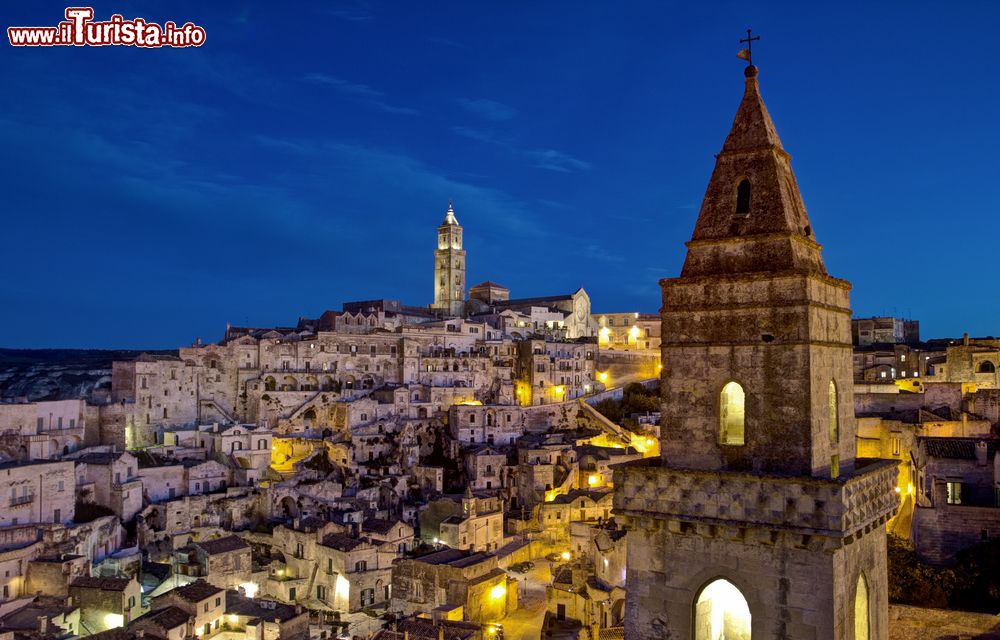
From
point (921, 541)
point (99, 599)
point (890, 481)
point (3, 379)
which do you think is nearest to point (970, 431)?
point (921, 541)

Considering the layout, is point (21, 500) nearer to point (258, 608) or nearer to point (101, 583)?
point (101, 583)

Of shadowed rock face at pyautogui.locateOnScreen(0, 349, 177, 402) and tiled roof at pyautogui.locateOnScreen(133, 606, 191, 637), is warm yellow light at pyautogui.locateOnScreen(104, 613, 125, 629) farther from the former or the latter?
shadowed rock face at pyautogui.locateOnScreen(0, 349, 177, 402)

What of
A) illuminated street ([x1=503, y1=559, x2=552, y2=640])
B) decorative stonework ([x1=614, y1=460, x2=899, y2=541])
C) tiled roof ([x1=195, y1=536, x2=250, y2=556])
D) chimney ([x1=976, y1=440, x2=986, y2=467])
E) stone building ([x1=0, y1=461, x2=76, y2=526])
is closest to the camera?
decorative stonework ([x1=614, y1=460, x2=899, y2=541])

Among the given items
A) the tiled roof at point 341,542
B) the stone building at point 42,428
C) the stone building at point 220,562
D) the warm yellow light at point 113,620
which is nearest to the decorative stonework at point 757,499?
the warm yellow light at point 113,620

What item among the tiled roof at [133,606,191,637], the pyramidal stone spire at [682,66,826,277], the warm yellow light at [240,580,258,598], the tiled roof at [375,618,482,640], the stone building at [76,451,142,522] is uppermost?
the pyramidal stone spire at [682,66,826,277]

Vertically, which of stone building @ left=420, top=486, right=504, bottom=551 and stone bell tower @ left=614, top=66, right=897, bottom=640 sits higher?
stone bell tower @ left=614, top=66, right=897, bottom=640

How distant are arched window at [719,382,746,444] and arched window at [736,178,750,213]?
2.62m

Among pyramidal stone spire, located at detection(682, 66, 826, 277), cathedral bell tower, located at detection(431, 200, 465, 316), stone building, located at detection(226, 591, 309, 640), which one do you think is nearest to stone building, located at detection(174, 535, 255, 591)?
A: stone building, located at detection(226, 591, 309, 640)

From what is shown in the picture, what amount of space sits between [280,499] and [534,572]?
1600cm

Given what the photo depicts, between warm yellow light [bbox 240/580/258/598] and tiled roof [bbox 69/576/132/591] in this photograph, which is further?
warm yellow light [bbox 240/580/258/598]

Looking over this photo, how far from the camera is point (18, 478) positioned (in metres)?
34.6

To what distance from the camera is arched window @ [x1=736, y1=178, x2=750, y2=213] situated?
417 inches

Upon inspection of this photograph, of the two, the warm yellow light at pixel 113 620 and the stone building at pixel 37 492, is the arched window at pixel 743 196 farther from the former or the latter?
the stone building at pixel 37 492

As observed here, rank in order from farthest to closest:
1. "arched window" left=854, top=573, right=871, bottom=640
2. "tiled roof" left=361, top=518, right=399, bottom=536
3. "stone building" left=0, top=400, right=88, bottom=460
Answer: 1. "stone building" left=0, top=400, right=88, bottom=460
2. "tiled roof" left=361, top=518, right=399, bottom=536
3. "arched window" left=854, top=573, right=871, bottom=640
